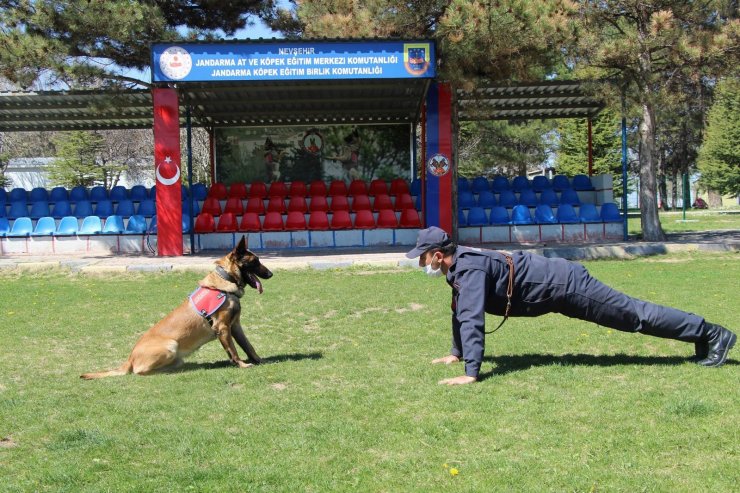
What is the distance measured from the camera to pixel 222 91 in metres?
20.0

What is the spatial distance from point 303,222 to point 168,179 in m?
4.08

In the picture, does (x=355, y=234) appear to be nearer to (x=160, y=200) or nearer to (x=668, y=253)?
(x=160, y=200)

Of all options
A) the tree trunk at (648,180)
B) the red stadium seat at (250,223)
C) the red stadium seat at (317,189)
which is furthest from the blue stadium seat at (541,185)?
the red stadium seat at (250,223)

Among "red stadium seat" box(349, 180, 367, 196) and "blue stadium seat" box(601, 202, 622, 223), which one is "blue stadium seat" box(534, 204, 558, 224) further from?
"red stadium seat" box(349, 180, 367, 196)

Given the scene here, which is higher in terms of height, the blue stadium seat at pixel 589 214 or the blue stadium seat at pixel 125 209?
the blue stadium seat at pixel 125 209

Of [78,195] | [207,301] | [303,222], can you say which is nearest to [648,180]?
[303,222]

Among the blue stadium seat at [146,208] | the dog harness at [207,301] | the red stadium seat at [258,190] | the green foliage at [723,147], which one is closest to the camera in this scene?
the dog harness at [207,301]

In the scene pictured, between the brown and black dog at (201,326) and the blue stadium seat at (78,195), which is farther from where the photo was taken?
the blue stadium seat at (78,195)

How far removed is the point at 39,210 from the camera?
2219 cm

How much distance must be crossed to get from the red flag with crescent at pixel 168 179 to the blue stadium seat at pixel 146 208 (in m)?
3.11

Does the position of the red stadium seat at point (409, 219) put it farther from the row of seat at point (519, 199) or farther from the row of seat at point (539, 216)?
the row of seat at point (519, 199)

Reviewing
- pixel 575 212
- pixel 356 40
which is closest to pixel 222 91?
pixel 356 40

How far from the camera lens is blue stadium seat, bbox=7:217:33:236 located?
2048cm

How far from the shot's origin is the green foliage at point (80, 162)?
4600cm
